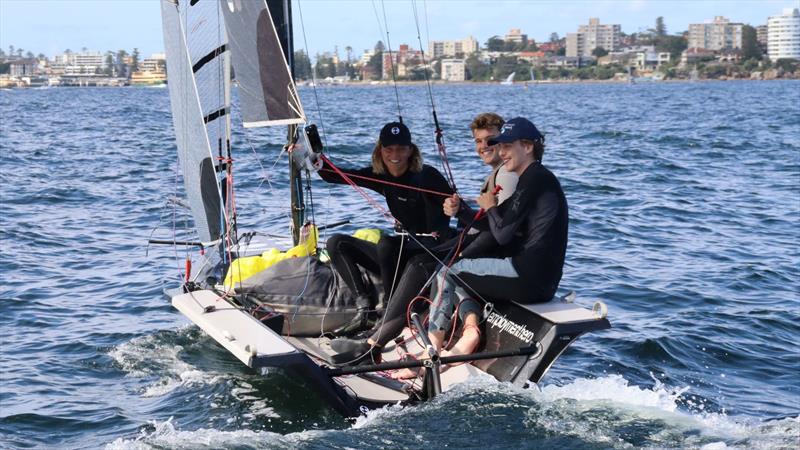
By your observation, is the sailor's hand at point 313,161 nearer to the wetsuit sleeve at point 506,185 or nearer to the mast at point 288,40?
the mast at point 288,40

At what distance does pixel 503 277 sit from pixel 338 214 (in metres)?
7.02

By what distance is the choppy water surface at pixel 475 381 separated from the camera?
5480 mm

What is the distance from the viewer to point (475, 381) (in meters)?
5.93

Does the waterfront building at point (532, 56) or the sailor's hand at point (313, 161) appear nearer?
the sailor's hand at point (313, 161)

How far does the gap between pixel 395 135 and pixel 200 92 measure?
1935 millimetres

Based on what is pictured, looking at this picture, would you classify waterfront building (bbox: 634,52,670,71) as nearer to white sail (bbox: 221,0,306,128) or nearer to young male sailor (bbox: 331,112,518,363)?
white sail (bbox: 221,0,306,128)

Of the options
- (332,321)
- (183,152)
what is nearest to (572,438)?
(332,321)

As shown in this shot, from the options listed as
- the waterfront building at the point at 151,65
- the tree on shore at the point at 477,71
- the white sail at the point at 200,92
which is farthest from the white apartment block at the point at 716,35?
the white sail at the point at 200,92

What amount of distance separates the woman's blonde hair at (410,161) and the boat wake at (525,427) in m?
1.40

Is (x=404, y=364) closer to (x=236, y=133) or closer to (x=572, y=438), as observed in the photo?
(x=572, y=438)

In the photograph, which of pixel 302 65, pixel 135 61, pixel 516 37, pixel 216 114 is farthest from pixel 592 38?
pixel 216 114

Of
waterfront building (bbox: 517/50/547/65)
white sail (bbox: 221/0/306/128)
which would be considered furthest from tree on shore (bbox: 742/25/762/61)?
white sail (bbox: 221/0/306/128)

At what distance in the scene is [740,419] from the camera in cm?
612

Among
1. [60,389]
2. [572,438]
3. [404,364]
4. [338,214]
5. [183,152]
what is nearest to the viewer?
[572,438]
